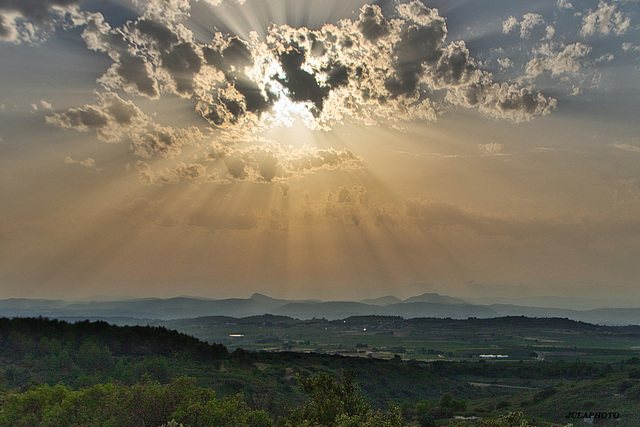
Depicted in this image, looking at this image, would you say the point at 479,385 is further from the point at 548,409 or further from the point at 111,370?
the point at 111,370

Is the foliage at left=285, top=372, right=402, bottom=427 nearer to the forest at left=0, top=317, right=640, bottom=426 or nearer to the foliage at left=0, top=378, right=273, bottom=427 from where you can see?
the forest at left=0, top=317, right=640, bottom=426

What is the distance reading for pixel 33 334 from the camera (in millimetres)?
125688

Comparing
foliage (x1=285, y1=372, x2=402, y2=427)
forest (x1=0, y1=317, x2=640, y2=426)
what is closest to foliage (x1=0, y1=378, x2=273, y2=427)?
forest (x1=0, y1=317, x2=640, y2=426)

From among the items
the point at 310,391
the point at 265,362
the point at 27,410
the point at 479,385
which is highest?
the point at 310,391

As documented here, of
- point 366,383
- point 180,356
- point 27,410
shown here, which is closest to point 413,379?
point 366,383

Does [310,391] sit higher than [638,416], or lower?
higher

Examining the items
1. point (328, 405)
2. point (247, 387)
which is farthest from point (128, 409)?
point (247, 387)

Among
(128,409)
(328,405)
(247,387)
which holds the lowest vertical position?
(247,387)

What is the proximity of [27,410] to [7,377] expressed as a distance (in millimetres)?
56062

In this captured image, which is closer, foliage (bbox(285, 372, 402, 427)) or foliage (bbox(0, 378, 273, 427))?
foliage (bbox(285, 372, 402, 427))

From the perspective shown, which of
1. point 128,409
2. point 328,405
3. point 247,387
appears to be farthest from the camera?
point 247,387

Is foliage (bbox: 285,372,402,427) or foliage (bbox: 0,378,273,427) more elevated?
foliage (bbox: 285,372,402,427)

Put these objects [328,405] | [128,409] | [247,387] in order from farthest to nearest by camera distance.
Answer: [247,387] < [128,409] < [328,405]

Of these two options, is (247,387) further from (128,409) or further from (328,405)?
(328,405)
